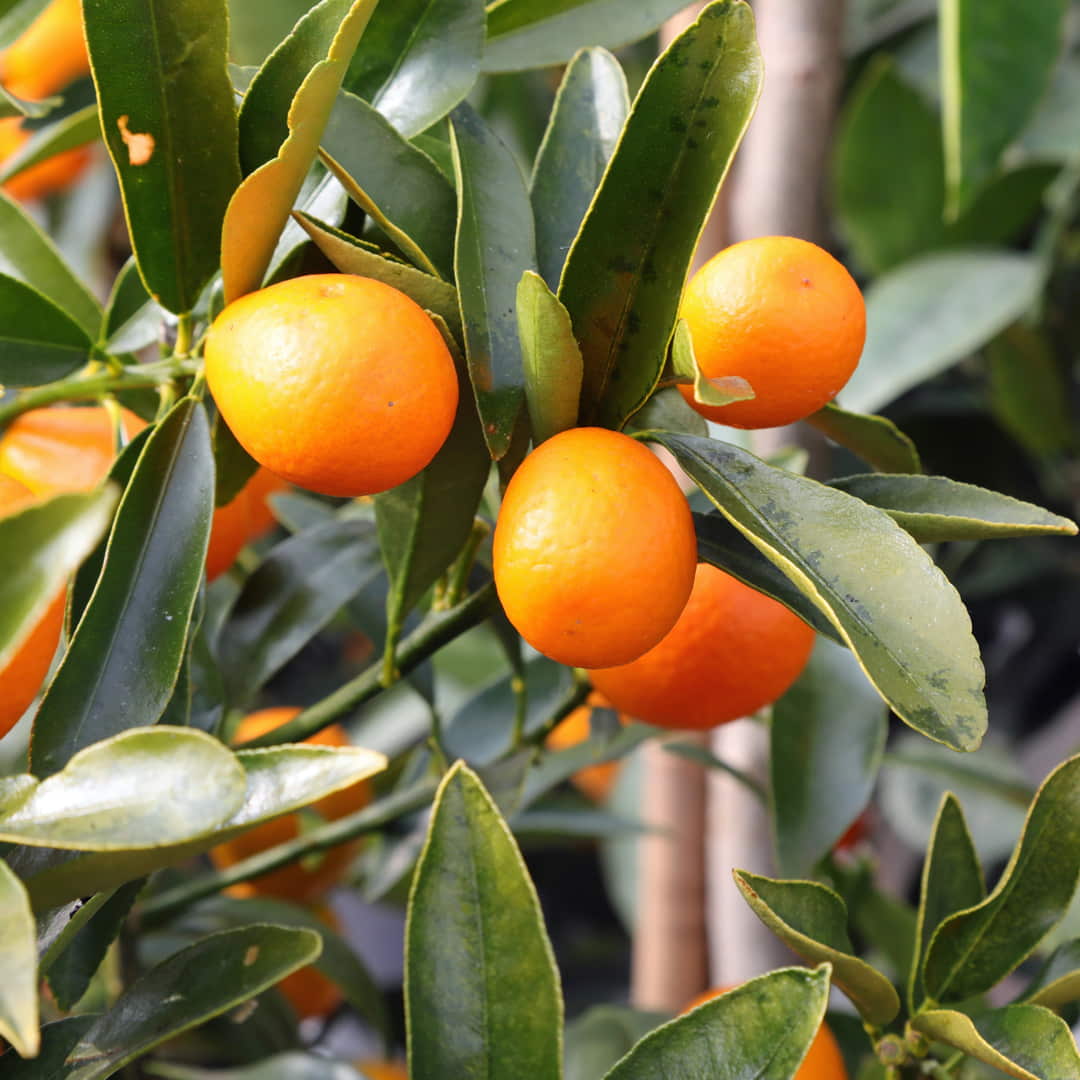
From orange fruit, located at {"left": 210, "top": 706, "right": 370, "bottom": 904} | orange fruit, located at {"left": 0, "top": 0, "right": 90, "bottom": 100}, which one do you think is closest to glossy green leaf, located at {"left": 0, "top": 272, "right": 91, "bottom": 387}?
orange fruit, located at {"left": 210, "top": 706, "right": 370, "bottom": 904}

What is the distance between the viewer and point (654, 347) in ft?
1.27

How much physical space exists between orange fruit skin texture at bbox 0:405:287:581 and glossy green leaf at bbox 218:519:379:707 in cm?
4

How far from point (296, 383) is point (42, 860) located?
17 centimetres

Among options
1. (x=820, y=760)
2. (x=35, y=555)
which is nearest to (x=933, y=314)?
(x=820, y=760)

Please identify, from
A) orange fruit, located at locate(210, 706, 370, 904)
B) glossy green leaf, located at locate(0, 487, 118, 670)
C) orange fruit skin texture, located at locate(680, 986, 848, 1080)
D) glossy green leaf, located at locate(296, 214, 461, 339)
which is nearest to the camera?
glossy green leaf, located at locate(0, 487, 118, 670)

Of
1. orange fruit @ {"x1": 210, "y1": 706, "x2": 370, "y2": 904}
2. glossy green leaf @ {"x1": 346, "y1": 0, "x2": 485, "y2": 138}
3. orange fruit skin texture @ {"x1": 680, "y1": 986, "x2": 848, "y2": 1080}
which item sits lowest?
orange fruit @ {"x1": 210, "y1": 706, "x2": 370, "y2": 904}

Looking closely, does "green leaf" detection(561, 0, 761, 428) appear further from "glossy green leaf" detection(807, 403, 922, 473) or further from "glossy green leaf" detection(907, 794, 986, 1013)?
"glossy green leaf" detection(907, 794, 986, 1013)

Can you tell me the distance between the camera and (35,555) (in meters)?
0.28

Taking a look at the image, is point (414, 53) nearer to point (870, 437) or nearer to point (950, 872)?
point (870, 437)

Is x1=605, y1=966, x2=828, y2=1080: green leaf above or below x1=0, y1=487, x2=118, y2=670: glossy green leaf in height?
below

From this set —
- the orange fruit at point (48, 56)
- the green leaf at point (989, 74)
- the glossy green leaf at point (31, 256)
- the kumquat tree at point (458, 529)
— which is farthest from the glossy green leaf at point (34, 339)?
the green leaf at point (989, 74)

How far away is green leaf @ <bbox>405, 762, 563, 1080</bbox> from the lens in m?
0.39

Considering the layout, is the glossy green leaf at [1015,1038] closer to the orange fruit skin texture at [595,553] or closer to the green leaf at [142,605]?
the orange fruit skin texture at [595,553]

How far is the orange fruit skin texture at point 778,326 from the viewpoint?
374 millimetres
